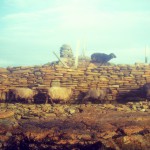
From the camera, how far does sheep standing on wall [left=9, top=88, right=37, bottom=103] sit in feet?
43.0

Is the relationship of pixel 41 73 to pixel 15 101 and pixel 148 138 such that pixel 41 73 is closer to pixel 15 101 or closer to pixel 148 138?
pixel 15 101

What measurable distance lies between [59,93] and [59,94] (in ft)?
0.18

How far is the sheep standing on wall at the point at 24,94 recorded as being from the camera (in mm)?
13106

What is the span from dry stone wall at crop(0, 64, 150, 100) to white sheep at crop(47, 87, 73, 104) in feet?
2.29

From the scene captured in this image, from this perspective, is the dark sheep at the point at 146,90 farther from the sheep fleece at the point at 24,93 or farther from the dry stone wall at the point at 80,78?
the sheep fleece at the point at 24,93

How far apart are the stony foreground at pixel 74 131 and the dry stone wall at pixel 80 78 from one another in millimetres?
4583

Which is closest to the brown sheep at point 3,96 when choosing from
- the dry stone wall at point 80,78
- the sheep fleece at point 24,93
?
the dry stone wall at point 80,78

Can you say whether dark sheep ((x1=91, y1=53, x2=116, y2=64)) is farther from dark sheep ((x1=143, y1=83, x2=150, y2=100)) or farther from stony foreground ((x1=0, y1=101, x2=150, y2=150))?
stony foreground ((x1=0, y1=101, x2=150, y2=150))

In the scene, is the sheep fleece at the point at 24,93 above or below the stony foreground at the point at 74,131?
above

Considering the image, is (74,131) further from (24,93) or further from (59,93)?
(24,93)

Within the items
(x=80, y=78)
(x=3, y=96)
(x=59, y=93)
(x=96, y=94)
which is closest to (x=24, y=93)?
(x=3, y=96)

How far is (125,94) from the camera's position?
13852mm

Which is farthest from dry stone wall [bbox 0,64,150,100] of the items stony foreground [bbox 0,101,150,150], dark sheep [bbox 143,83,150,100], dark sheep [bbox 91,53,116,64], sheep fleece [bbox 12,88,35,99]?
stony foreground [bbox 0,101,150,150]

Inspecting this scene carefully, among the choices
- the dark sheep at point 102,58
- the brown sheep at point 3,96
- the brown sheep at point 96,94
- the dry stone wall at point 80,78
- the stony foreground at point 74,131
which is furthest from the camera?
the dark sheep at point 102,58
